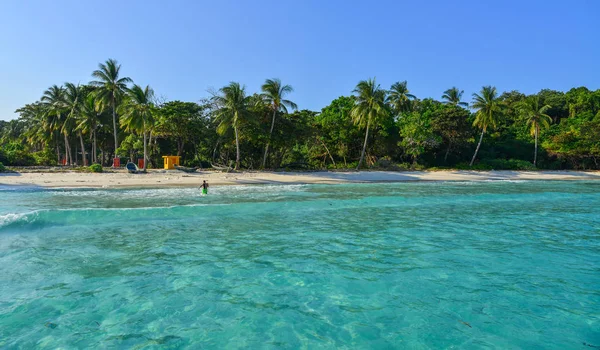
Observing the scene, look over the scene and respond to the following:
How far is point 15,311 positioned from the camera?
537cm

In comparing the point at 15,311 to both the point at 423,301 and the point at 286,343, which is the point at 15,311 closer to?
the point at 286,343

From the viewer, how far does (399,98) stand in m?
49.9

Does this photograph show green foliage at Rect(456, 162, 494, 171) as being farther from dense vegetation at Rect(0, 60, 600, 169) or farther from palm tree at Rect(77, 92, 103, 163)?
palm tree at Rect(77, 92, 103, 163)

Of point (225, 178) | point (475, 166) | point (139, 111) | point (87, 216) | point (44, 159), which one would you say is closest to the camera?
point (87, 216)

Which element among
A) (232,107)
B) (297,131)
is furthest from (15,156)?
(297,131)

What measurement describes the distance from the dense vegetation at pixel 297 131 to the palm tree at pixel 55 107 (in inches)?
4.6

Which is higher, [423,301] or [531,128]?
[531,128]

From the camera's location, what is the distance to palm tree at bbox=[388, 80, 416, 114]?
163ft

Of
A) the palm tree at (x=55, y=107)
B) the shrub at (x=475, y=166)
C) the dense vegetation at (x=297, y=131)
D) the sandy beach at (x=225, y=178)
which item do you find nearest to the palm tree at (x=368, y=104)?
the dense vegetation at (x=297, y=131)

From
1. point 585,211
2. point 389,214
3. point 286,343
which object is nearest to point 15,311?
point 286,343

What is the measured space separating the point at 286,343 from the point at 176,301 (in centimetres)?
226

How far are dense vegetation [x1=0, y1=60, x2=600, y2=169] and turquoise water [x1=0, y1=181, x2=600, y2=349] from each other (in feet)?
76.0

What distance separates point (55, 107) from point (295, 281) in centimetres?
4627

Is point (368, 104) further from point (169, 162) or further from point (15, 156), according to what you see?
point (15, 156)
